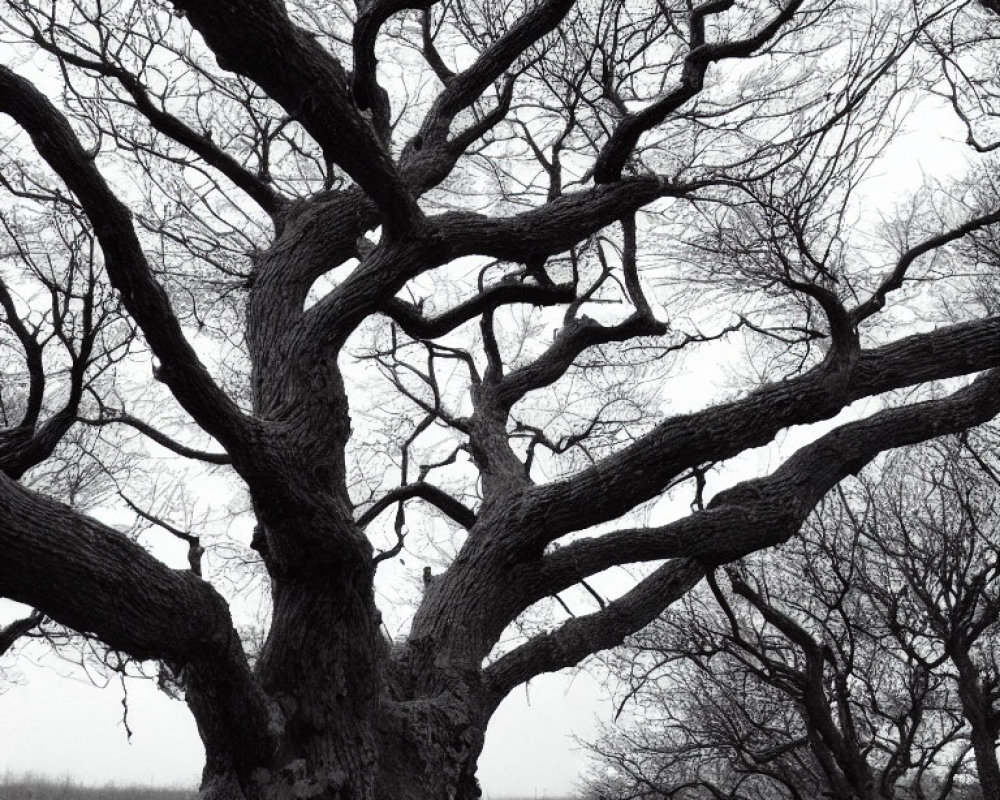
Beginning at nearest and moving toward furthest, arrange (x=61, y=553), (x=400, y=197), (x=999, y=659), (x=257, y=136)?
(x=61, y=553), (x=400, y=197), (x=257, y=136), (x=999, y=659)

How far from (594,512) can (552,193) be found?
306 centimetres

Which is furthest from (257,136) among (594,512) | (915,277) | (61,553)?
(915,277)

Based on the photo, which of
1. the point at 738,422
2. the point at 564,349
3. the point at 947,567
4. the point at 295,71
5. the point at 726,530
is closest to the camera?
the point at 295,71

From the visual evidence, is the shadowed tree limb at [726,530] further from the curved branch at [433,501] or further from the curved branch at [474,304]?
the curved branch at [474,304]

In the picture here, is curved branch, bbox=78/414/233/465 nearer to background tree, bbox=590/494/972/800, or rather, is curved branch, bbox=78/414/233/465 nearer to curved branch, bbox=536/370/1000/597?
curved branch, bbox=536/370/1000/597

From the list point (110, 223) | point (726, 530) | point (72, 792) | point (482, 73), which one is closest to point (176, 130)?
point (482, 73)

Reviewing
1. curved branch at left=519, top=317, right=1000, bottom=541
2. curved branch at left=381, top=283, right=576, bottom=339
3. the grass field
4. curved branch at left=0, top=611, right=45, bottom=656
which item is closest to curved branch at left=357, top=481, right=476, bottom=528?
curved branch at left=381, top=283, right=576, bottom=339

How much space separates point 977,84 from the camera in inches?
200

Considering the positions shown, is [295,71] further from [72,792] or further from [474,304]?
[72,792]

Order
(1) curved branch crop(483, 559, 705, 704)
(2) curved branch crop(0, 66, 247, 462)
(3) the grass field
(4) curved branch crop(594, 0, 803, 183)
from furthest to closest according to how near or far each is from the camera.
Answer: (3) the grass field < (4) curved branch crop(594, 0, 803, 183) < (1) curved branch crop(483, 559, 705, 704) < (2) curved branch crop(0, 66, 247, 462)

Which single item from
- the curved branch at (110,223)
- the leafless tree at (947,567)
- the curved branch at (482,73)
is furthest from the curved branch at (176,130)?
the leafless tree at (947,567)

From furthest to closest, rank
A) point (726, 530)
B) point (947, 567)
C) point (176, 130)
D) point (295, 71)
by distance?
point (947, 567)
point (176, 130)
point (726, 530)
point (295, 71)

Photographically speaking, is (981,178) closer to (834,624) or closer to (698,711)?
(834,624)

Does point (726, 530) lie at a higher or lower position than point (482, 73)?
lower
